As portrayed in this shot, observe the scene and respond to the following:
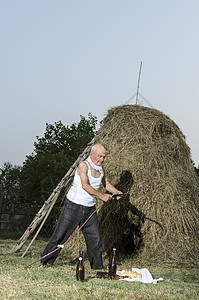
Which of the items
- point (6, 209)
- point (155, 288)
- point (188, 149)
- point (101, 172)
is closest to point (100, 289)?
point (155, 288)

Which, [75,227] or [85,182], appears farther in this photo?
[75,227]

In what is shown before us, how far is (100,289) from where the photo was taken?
5.08 meters

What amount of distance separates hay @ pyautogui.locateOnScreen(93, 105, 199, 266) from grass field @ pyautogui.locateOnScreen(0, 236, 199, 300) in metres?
0.95

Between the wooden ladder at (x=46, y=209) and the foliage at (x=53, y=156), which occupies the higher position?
the foliage at (x=53, y=156)

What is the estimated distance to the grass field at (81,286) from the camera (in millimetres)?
4930

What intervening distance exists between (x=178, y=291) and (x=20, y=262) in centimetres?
327

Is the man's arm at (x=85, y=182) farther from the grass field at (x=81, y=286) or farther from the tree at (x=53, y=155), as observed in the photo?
the tree at (x=53, y=155)

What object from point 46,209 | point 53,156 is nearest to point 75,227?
point 46,209

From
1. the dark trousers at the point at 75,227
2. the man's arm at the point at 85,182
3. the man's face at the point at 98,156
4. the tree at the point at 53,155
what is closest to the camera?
the man's arm at the point at 85,182

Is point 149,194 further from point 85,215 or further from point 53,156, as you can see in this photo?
point 53,156

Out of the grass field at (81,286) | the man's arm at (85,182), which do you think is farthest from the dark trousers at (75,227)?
the man's arm at (85,182)

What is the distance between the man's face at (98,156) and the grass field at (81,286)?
5.71ft

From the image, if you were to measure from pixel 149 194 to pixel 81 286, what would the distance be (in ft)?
10.7

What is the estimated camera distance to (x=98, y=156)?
680 cm
